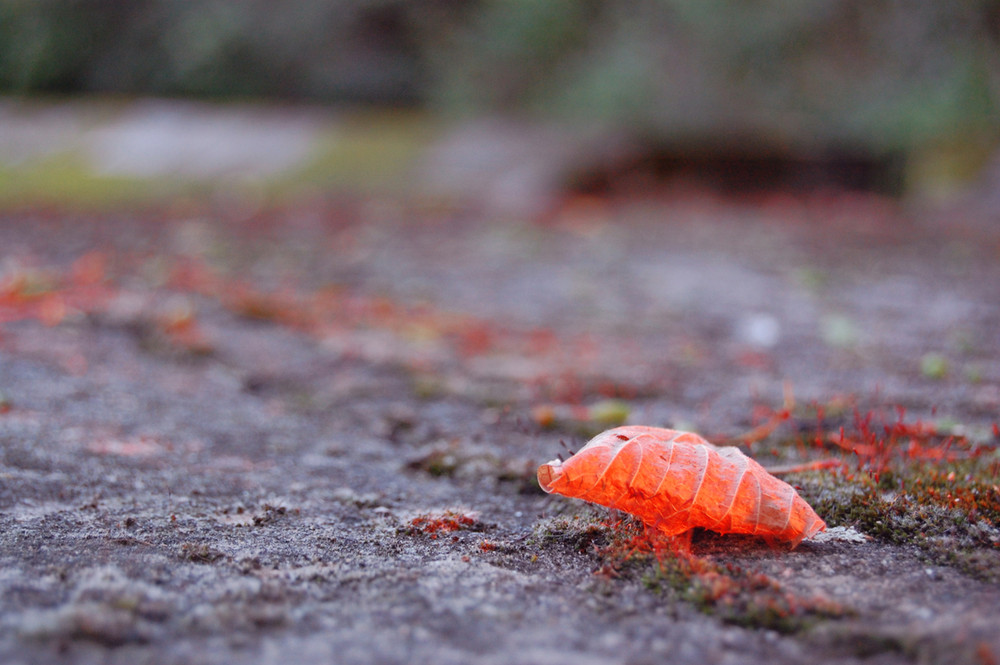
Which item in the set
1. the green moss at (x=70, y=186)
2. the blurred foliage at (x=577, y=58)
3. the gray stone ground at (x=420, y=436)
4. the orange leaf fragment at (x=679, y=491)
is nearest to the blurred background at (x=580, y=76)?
the blurred foliage at (x=577, y=58)

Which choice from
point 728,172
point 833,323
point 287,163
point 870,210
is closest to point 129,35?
point 287,163

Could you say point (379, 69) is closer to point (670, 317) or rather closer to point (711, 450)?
point (670, 317)

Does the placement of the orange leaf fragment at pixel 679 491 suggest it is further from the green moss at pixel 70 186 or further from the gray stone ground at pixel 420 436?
the green moss at pixel 70 186

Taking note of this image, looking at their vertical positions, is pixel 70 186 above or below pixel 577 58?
below

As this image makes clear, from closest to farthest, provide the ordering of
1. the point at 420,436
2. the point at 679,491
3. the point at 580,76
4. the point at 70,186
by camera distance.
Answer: the point at 679,491 < the point at 420,436 < the point at 70,186 < the point at 580,76

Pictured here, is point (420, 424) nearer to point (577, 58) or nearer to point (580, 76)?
Result: point (580, 76)

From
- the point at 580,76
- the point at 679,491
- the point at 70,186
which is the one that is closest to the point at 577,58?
the point at 580,76
